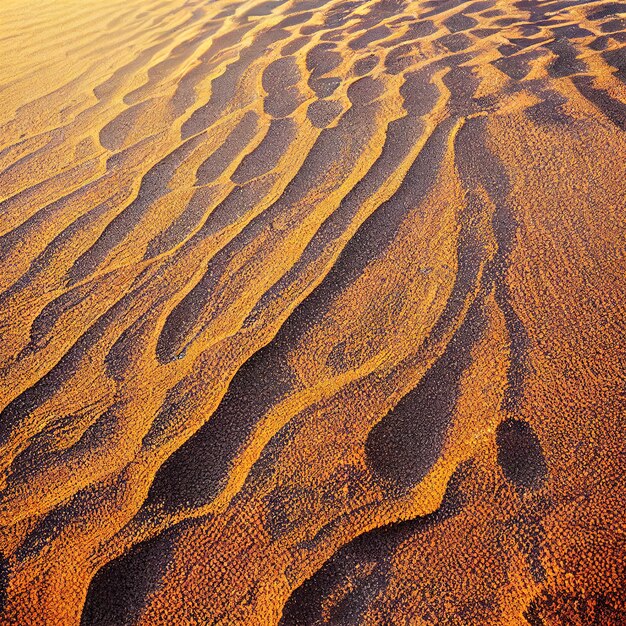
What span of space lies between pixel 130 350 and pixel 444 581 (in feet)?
3.20

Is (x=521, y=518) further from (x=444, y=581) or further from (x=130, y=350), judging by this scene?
(x=130, y=350)

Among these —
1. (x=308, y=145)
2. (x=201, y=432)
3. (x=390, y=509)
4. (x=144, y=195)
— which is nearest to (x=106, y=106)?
(x=144, y=195)

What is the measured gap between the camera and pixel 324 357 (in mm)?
1340

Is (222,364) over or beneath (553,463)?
over

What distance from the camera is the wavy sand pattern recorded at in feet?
3.23

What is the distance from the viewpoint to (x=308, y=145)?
221cm

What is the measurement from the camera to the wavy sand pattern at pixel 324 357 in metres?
0.99

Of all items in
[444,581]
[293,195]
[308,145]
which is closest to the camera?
[444,581]

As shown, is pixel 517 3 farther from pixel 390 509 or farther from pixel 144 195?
pixel 390 509

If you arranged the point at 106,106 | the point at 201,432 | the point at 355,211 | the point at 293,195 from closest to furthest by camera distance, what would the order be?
the point at 201,432
the point at 355,211
the point at 293,195
the point at 106,106

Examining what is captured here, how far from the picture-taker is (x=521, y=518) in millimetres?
1019

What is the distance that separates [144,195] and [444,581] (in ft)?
5.68

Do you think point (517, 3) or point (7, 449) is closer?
point (7, 449)

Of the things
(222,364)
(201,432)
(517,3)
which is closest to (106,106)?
(222,364)
